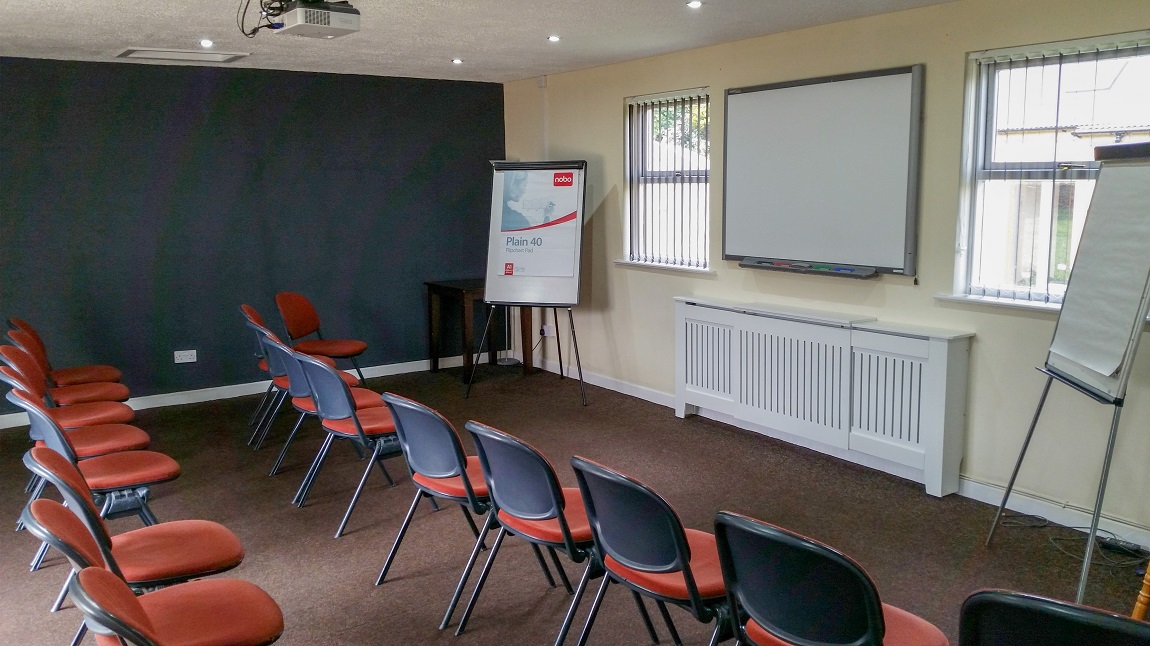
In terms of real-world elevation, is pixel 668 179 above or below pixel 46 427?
above

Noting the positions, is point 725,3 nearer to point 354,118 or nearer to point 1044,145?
point 1044,145

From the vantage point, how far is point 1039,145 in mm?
4355

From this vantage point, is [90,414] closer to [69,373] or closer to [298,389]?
[298,389]

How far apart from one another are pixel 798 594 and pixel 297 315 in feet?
18.1

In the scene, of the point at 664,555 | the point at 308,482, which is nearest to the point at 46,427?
the point at 308,482

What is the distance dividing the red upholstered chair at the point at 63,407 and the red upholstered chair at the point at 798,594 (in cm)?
351

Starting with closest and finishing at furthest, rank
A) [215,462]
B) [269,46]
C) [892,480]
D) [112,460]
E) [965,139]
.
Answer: [112,460], [965,139], [892,480], [215,462], [269,46]

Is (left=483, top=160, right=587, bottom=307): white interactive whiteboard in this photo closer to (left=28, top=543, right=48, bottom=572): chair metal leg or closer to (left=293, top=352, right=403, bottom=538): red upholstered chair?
(left=293, top=352, right=403, bottom=538): red upholstered chair

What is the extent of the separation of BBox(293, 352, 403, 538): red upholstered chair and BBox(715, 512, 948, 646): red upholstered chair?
2.33m

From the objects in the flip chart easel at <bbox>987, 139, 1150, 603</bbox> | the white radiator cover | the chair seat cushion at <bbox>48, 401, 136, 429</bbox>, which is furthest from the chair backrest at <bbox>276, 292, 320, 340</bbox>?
the flip chart easel at <bbox>987, 139, 1150, 603</bbox>

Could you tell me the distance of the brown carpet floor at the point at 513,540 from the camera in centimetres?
348

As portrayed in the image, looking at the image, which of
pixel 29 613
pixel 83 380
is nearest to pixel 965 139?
pixel 29 613

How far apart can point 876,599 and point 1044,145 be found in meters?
3.18

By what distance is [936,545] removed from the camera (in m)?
4.11
